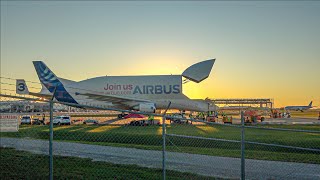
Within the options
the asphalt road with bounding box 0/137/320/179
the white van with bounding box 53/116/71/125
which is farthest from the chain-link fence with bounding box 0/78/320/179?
the white van with bounding box 53/116/71/125

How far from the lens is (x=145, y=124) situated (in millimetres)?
28531

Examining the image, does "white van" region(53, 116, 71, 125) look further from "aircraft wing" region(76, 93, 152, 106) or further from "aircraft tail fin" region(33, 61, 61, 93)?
"aircraft tail fin" region(33, 61, 61, 93)

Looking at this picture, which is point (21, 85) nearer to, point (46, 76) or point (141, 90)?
→ point (141, 90)

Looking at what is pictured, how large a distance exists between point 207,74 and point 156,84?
553cm

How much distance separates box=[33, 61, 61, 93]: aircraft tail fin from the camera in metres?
44.7

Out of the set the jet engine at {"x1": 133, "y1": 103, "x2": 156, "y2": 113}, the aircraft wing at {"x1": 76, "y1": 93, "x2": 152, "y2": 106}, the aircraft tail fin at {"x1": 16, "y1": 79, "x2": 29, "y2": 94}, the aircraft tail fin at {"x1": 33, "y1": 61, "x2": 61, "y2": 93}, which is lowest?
the jet engine at {"x1": 133, "y1": 103, "x2": 156, "y2": 113}

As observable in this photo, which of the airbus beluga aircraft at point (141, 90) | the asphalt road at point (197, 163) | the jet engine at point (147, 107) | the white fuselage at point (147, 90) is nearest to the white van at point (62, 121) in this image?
the airbus beluga aircraft at point (141, 90)

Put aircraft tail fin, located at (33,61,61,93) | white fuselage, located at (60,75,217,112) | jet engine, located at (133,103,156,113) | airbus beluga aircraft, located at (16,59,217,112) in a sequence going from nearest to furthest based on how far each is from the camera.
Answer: jet engine, located at (133,103,156,113)
airbus beluga aircraft, located at (16,59,217,112)
white fuselage, located at (60,75,217,112)
aircraft tail fin, located at (33,61,61,93)

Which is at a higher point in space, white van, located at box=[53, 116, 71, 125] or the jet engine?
the jet engine

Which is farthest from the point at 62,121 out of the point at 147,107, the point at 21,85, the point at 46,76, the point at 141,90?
the point at 46,76

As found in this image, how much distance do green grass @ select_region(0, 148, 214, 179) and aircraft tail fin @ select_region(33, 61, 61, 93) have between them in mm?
32794

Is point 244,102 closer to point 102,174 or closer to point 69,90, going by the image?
point 69,90

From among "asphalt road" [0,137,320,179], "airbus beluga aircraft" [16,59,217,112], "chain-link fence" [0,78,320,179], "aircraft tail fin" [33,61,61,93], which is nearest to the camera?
"chain-link fence" [0,78,320,179]

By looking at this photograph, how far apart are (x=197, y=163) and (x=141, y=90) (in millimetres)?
28325
